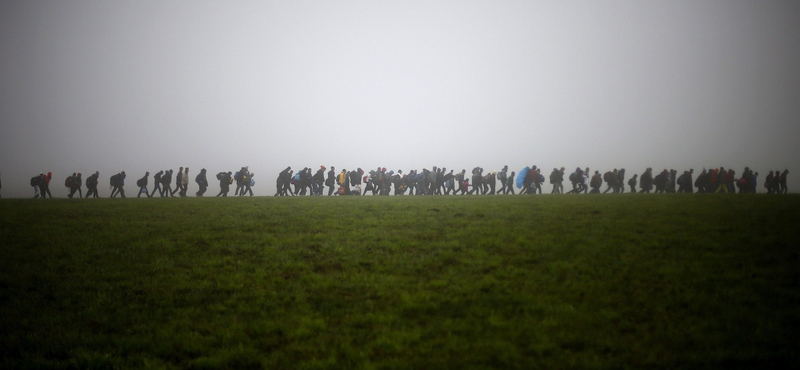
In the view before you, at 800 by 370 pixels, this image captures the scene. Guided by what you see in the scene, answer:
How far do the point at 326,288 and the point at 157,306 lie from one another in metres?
3.53

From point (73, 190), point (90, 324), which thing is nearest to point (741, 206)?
point (90, 324)

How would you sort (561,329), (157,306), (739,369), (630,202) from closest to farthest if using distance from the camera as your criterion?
(739,369) → (561,329) → (157,306) → (630,202)

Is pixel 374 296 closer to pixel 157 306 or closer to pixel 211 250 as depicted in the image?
pixel 157 306

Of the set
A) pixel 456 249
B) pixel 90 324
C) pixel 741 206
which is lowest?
pixel 90 324

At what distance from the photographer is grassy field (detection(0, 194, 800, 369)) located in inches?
270

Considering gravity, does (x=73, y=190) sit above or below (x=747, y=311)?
above

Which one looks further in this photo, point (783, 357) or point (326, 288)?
point (326, 288)

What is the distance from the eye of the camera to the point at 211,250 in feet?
43.7

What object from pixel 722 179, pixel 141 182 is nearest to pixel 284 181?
pixel 141 182

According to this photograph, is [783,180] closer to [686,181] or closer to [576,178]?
[686,181]

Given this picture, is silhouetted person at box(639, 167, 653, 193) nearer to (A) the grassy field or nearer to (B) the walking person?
(B) the walking person

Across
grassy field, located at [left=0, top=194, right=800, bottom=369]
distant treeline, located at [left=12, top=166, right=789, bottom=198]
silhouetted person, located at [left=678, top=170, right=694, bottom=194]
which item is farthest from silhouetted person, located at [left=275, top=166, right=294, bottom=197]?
silhouetted person, located at [left=678, top=170, right=694, bottom=194]

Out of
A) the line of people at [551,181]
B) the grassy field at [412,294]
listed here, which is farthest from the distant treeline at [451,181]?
the grassy field at [412,294]

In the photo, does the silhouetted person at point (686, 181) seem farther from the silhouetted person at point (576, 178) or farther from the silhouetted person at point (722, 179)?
the silhouetted person at point (576, 178)
